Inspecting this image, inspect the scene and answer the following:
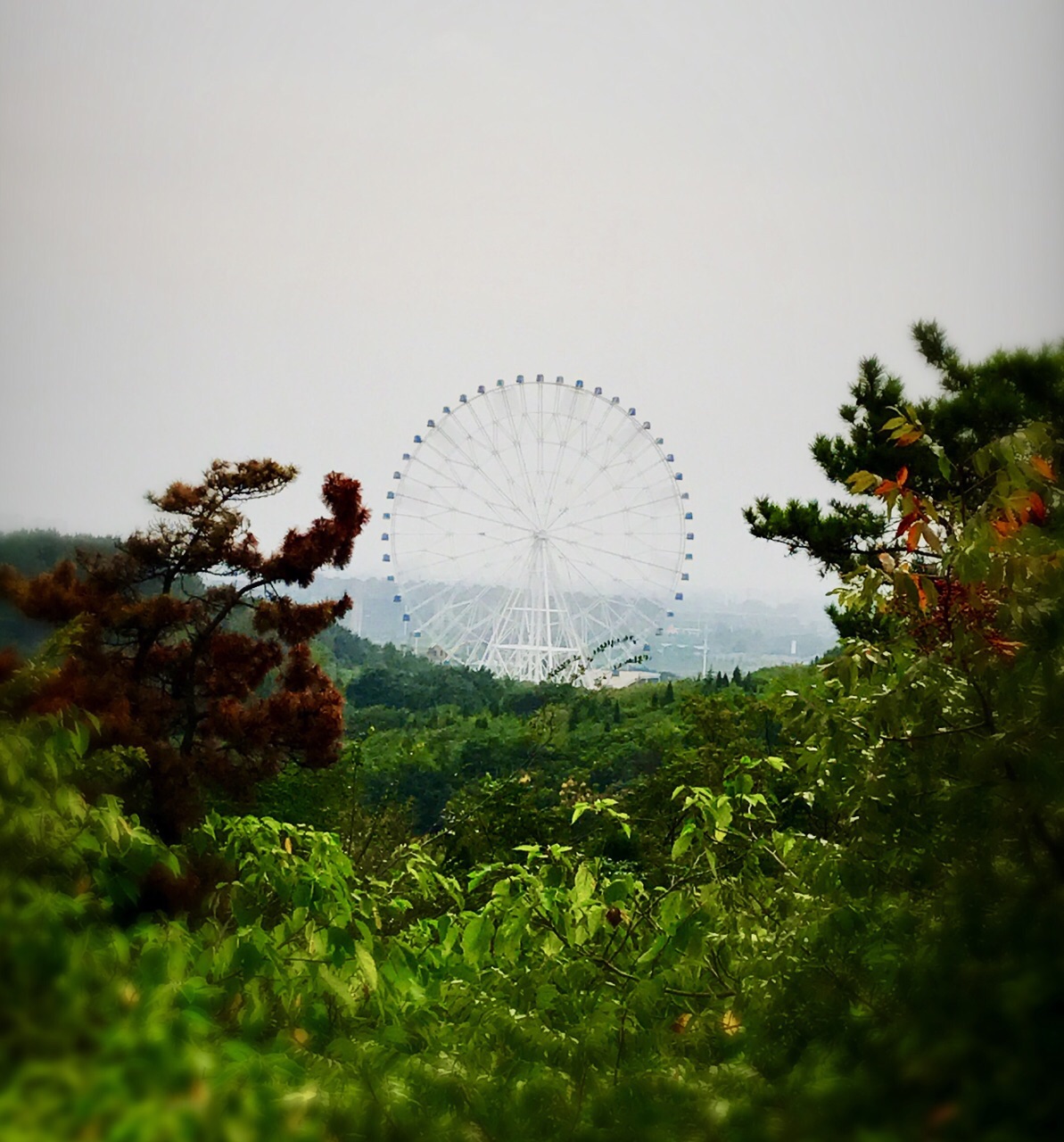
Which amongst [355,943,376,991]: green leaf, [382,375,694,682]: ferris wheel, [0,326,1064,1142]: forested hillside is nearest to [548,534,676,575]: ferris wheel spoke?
[382,375,694,682]: ferris wheel

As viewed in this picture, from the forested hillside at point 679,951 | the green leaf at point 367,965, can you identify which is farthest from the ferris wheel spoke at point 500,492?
the green leaf at point 367,965

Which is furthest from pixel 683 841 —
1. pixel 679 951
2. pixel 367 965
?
pixel 367 965

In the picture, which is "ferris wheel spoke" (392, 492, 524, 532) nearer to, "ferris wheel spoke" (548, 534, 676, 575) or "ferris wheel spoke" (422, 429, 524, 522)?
"ferris wheel spoke" (422, 429, 524, 522)

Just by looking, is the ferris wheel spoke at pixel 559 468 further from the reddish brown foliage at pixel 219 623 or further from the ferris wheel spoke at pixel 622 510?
the reddish brown foliage at pixel 219 623

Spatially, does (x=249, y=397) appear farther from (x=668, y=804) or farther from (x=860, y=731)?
(x=860, y=731)

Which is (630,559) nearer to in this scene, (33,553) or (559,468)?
(559,468)

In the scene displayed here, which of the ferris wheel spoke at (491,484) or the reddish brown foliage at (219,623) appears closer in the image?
the reddish brown foliage at (219,623)

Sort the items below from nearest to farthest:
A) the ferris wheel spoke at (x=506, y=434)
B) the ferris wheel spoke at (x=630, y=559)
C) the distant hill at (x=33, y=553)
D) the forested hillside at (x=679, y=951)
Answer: the forested hillside at (x=679, y=951) < the distant hill at (x=33, y=553) < the ferris wheel spoke at (x=506, y=434) < the ferris wheel spoke at (x=630, y=559)

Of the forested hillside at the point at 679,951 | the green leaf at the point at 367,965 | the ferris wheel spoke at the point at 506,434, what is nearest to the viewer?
the forested hillside at the point at 679,951
